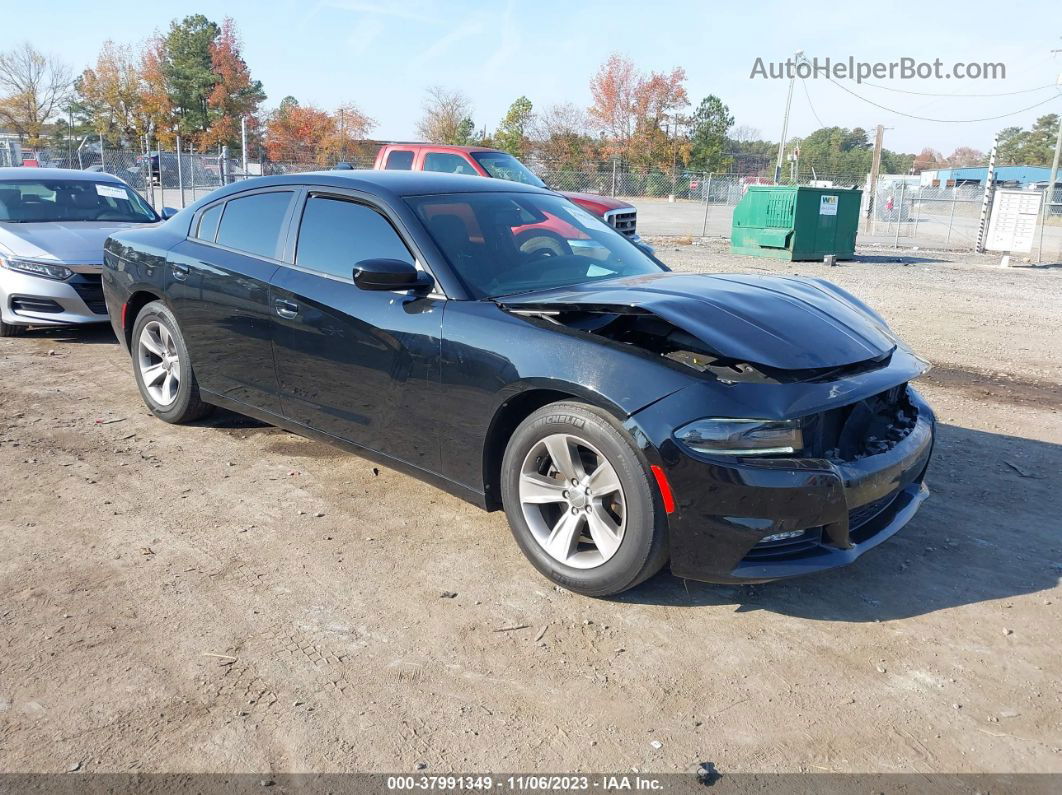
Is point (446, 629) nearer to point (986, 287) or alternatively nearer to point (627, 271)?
point (627, 271)

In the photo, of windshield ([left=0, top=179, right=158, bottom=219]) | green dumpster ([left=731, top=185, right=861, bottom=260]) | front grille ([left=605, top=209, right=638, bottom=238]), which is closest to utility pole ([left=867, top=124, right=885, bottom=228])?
green dumpster ([left=731, top=185, right=861, bottom=260])

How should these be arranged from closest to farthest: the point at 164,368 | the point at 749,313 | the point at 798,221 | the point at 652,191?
the point at 749,313 < the point at 164,368 < the point at 798,221 < the point at 652,191

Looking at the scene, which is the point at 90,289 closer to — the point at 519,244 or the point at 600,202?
the point at 519,244

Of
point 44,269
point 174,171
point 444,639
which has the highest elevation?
point 174,171

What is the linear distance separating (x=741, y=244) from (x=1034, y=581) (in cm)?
1601

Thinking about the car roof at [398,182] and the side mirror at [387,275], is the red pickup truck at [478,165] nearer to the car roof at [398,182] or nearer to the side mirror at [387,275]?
the car roof at [398,182]

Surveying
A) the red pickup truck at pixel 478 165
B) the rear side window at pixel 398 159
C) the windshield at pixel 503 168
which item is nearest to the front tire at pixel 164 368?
the red pickup truck at pixel 478 165

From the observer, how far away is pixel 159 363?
5.66 m

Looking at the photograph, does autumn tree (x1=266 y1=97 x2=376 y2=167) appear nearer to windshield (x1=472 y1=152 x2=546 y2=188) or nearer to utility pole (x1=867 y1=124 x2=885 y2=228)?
utility pole (x1=867 y1=124 x2=885 y2=228)

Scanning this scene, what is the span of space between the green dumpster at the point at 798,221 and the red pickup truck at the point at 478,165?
5070mm

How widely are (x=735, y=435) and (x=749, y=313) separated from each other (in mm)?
726

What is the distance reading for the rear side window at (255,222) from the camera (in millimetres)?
4695

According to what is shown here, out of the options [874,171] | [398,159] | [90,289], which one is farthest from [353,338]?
[874,171]

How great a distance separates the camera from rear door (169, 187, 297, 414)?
462 centimetres
